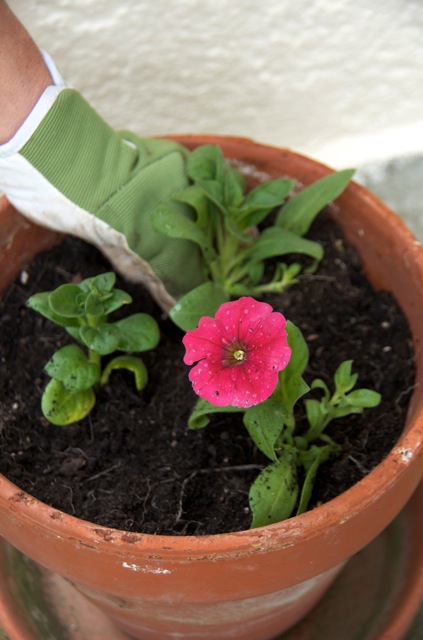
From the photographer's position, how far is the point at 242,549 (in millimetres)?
729

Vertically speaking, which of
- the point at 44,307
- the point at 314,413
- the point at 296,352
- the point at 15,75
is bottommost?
the point at 314,413

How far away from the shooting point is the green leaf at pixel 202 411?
0.84m

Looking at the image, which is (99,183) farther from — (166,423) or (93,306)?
(166,423)

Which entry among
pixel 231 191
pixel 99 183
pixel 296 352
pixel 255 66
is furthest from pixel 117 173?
pixel 255 66

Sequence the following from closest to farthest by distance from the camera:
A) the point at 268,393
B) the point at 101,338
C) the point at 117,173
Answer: the point at 268,393
the point at 101,338
the point at 117,173

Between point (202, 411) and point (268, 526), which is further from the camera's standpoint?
point (202, 411)

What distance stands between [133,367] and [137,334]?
53mm

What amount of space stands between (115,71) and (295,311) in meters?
0.65

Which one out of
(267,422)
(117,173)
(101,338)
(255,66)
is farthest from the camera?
(255,66)

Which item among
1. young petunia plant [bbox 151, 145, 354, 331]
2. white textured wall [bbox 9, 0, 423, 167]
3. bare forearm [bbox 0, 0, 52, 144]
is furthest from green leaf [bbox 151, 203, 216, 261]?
white textured wall [bbox 9, 0, 423, 167]

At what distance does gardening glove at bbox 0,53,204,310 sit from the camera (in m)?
0.93

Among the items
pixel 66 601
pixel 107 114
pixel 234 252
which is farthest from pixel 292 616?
pixel 107 114

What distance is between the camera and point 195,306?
2.96 ft

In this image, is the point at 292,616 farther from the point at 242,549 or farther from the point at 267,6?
the point at 267,6
